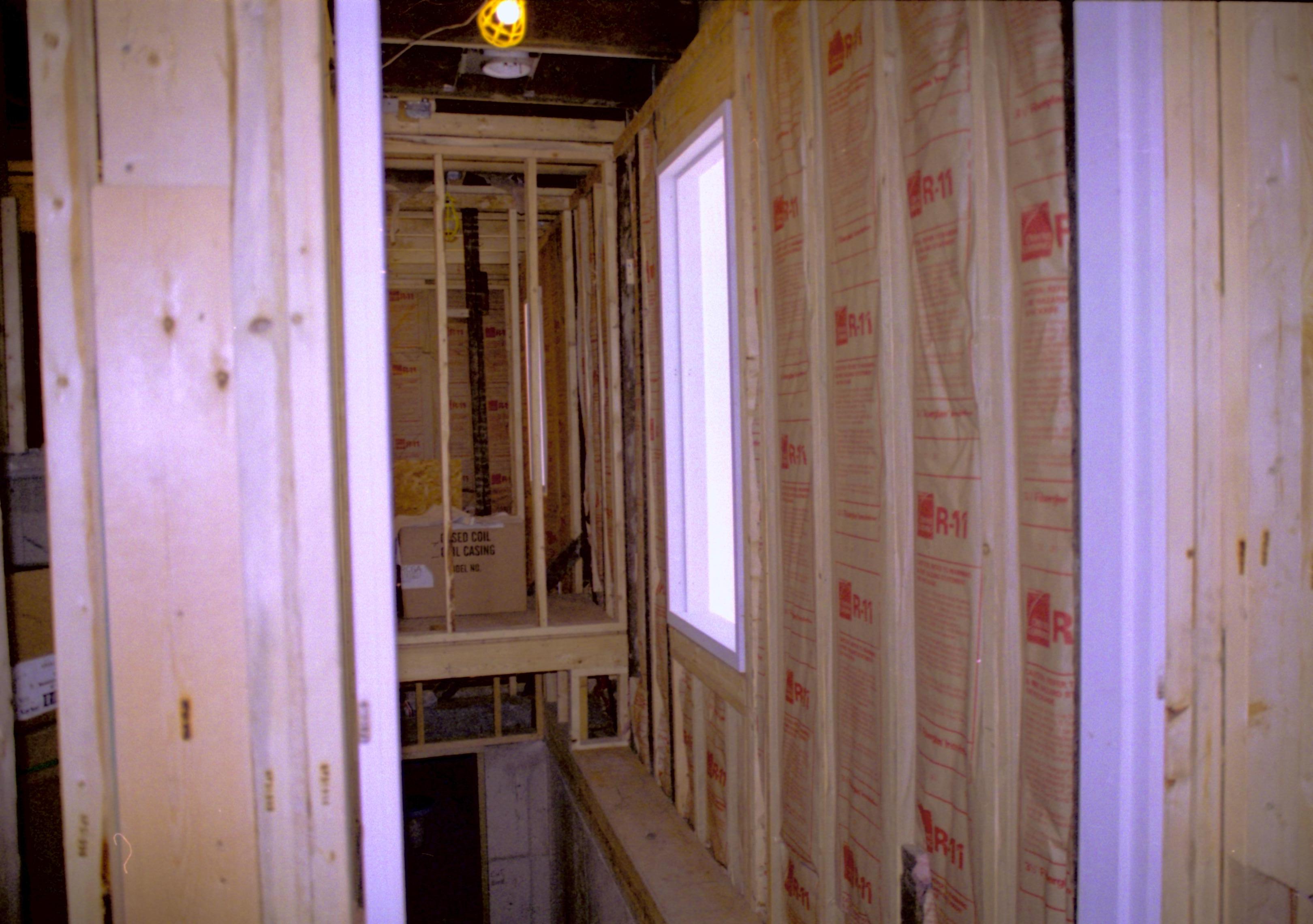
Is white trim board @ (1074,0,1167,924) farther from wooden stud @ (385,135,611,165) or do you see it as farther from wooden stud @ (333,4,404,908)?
wooden stud @ (385,135,611,165)

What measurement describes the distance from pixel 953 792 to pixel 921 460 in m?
0.66

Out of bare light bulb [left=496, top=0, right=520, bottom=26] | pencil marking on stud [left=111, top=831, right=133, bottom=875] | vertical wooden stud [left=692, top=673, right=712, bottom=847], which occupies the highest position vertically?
bare light bulb [left=496, top=0, right=520, bottom=26]

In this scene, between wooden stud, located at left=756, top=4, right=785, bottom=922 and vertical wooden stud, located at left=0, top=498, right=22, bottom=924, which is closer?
vertical wooden stud, located at left=0, top=498, right=22, bottom=924

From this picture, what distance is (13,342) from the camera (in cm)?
336

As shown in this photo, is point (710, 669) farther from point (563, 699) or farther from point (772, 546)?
point (563, 699)

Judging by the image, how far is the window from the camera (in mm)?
3217

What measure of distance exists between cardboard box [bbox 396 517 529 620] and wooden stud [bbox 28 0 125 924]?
9.52ft

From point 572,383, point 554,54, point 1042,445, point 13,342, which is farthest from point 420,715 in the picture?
point 1042,445

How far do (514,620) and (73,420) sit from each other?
3.13 metres

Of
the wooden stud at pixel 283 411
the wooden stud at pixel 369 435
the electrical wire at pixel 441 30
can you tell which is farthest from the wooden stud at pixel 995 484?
the electrical wire at pixel 441 30

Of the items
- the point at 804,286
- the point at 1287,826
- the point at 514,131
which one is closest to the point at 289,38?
the point at 804,286

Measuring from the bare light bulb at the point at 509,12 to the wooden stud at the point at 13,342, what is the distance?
1.95 metres

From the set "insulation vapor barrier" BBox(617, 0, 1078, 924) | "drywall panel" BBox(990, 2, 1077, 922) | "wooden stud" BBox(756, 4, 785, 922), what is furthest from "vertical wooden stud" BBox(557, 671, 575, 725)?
"drywall panel" BBox(990, 2, 1077, 922)

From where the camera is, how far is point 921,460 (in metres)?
1.66
